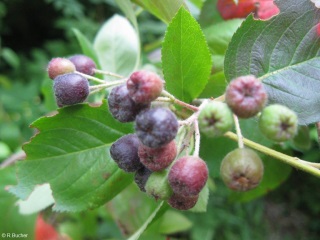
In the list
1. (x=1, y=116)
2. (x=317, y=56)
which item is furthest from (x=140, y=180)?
(x=1, y=116)

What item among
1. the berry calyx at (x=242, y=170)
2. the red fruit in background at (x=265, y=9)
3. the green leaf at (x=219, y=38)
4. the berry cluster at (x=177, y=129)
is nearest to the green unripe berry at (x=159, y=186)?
the berry cluster at (x=177, y=129)

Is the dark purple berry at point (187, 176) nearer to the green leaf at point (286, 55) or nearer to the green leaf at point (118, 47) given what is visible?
the green leaf at point (286, 55)

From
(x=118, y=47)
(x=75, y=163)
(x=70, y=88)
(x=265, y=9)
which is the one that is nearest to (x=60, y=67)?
(x=70, y=88)

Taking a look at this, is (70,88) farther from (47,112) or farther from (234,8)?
(47,112)

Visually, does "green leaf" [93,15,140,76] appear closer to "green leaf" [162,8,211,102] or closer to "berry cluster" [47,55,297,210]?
"green leaf" [162,8,211,102]

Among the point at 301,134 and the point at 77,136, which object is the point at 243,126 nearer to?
the point at 301,134

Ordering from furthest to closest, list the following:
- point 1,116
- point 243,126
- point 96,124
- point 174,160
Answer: point 1,116
point 243,126
point 96,124
point 174,160
